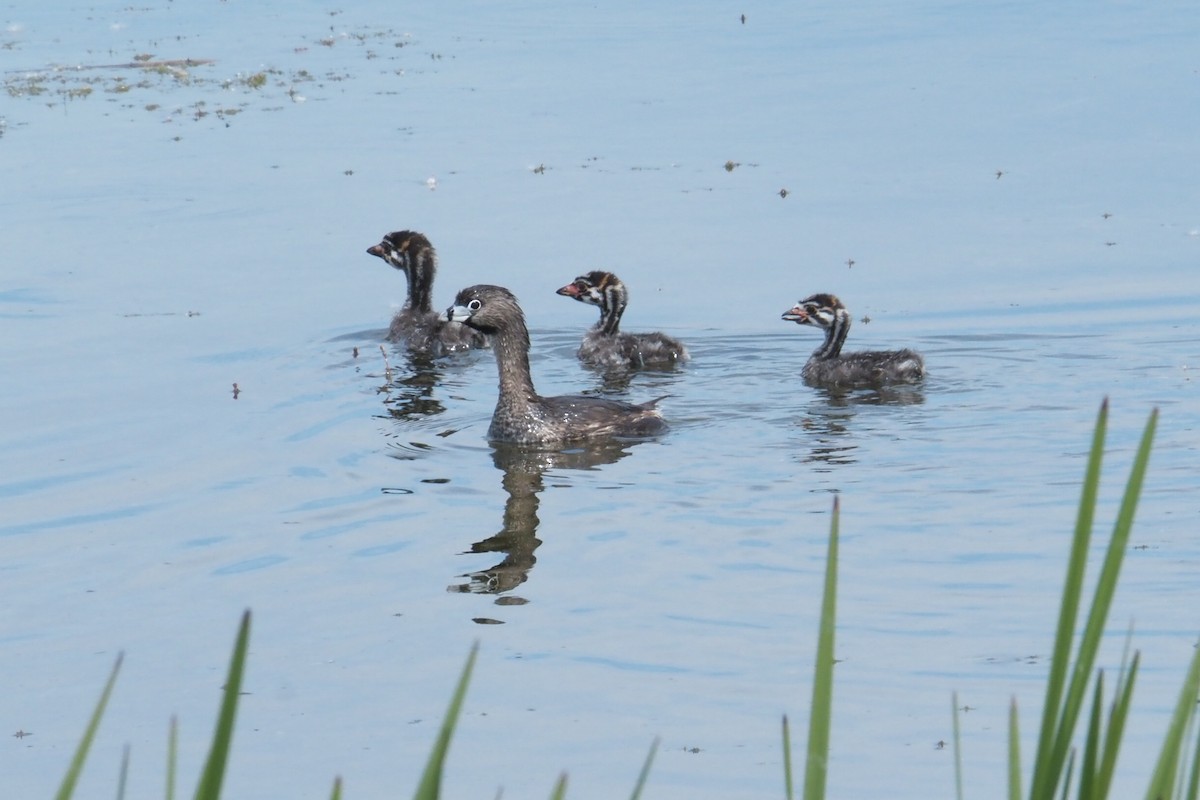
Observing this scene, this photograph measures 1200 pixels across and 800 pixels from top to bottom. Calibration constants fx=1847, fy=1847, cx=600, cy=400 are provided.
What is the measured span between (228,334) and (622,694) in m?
8.52

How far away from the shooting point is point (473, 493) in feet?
36.7

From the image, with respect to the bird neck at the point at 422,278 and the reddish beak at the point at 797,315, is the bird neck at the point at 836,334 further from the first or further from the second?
the bird neck at the point at 422,278

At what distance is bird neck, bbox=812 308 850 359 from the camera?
45.4ft

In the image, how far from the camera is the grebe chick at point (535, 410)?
12367 millimetres

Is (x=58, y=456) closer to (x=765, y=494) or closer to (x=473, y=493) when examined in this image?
(x=473, y=493)

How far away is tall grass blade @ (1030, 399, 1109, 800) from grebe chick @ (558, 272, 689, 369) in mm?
11702

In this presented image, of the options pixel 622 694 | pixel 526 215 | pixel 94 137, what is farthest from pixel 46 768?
pixel 94 137

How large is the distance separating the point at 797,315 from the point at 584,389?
5.72 ft

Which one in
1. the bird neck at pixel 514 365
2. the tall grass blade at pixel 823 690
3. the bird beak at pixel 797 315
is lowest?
the bird neck at pixel 514 365

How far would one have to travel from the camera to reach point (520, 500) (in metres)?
11.0

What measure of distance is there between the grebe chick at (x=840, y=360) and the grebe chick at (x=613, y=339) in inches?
37.9

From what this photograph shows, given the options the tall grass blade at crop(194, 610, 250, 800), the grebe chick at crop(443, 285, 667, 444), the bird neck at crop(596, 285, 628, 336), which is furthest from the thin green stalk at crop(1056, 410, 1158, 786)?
the bird neck at crop(596, 285, 628, 336)

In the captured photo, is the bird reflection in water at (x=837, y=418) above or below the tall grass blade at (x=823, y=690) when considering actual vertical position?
below

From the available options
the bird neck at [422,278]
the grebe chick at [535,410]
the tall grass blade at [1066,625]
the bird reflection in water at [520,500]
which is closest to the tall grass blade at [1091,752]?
the tall grass blade at [1066,625]
